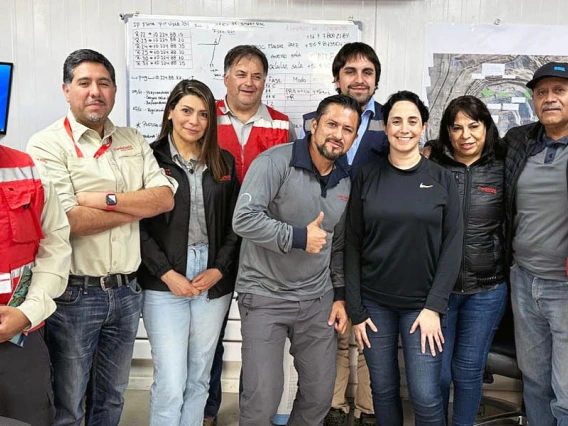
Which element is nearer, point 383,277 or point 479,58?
point 383,277

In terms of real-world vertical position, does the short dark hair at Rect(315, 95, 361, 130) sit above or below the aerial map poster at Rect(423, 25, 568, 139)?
below

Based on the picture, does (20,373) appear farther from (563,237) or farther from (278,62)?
(278,62)

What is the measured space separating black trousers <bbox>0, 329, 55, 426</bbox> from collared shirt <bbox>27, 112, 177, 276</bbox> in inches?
14.2

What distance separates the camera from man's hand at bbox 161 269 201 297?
1937mm

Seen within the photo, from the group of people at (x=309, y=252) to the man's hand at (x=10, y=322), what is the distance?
0.35 m

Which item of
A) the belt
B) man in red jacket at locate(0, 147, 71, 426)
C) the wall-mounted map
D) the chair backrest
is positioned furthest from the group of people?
the wall-mounted map

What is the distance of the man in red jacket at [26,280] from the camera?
1418 mm

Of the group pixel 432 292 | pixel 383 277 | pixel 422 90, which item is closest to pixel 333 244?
pixel 383 277

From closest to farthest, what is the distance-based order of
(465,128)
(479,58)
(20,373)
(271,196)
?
(20,373) → (271,196) → (465,128) → (479,58)

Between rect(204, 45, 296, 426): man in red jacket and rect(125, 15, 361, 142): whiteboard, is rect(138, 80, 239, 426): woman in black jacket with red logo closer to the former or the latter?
rect(204, 45, 296, 426): man in red jacket

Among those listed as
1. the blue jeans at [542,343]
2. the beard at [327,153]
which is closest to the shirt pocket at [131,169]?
the beard at [327,153]

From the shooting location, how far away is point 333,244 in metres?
2.11

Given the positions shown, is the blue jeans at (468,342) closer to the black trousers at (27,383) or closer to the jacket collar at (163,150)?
the jacket collar at (163,150)

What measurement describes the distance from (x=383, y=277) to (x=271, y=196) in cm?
54
